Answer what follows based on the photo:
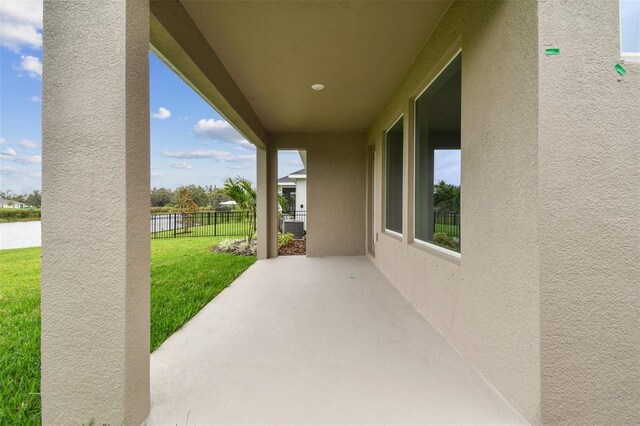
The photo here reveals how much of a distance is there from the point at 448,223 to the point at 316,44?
2.36m

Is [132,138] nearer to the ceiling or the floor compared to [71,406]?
nearer to the ceiling

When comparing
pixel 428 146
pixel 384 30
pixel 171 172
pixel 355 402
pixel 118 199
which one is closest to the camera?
pixel 118 199

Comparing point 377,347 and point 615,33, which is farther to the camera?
point 377,347

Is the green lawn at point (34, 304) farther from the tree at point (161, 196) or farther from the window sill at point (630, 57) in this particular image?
the tree at point (161, 196)

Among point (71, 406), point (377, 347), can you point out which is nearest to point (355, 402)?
point (377, 347)

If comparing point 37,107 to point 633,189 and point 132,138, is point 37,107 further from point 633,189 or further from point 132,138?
point 633,189

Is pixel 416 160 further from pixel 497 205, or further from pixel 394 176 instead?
pixel 497 205

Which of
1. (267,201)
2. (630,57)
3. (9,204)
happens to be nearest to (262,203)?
(267,201)

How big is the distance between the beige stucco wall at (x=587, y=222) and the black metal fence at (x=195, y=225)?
11006mm

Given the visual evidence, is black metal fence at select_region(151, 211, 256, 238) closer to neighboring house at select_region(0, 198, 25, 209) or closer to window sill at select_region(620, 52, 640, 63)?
neighboring house at select_region(0, 198, 25, 209)

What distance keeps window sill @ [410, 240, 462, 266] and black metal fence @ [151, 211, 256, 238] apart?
926cm

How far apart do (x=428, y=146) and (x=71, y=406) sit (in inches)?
144

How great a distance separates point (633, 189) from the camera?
4.91ft

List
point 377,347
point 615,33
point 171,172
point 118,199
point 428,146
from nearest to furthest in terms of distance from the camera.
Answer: point 118,199 → point 615,33 → point 377,347 → point 428,146 → point 171,172
